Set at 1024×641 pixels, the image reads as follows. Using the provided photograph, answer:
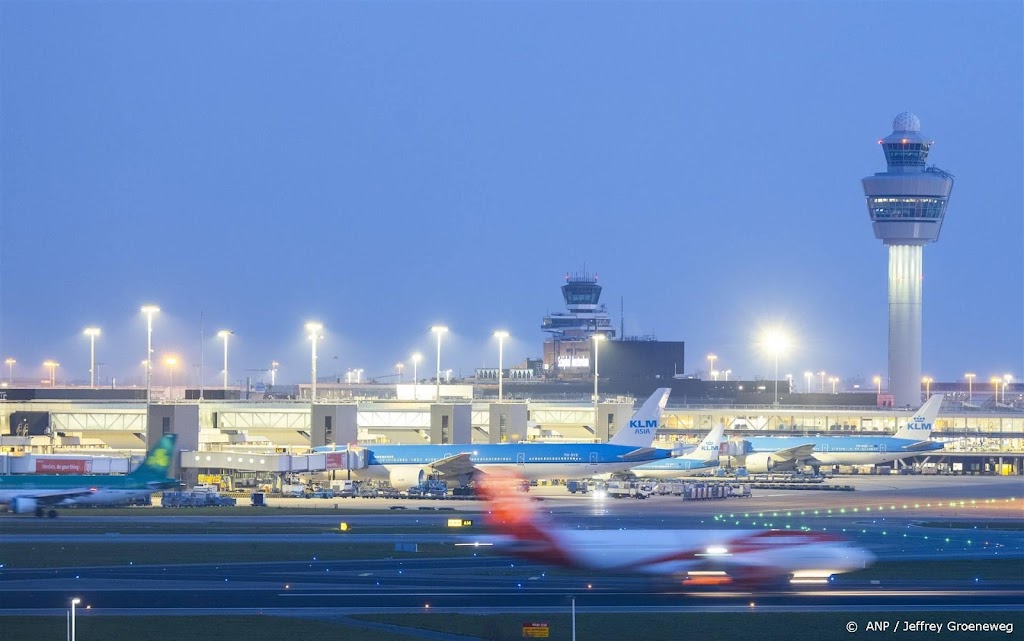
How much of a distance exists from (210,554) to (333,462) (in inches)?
1749

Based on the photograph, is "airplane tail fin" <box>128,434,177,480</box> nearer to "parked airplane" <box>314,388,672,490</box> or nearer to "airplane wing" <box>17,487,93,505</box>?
"airplane wing" <box>17,487,93,505</box>

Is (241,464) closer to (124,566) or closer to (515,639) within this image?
(124,566)

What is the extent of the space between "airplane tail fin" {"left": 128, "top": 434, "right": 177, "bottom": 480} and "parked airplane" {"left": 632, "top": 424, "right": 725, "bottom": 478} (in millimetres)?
47581

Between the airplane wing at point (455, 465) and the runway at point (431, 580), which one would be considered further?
the airplane wing at point (455, 465)

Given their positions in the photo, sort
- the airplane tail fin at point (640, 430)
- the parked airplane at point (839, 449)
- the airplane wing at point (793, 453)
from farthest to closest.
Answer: the parked airplane at point (839, 449)
the airplane wing at point (793, 453)
the airplane tail fin at point (640, 430)

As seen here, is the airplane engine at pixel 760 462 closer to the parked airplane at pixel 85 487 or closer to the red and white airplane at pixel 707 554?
the parked airplane at pixel 85 487

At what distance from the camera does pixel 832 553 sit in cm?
5059

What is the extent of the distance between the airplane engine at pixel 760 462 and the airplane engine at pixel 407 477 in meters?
49.2

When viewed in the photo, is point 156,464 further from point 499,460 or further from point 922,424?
point 922,424

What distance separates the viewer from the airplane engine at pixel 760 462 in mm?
143625

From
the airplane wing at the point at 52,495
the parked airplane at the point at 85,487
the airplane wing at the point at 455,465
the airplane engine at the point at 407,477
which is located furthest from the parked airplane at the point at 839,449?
the airplane wing at the point at 52,495

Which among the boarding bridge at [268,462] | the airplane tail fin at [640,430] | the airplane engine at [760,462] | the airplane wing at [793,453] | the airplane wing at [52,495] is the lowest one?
the airplane engine at [760,462]

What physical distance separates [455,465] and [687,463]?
89.1ft

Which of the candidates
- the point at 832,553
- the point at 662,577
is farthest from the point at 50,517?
the point at 832,553
